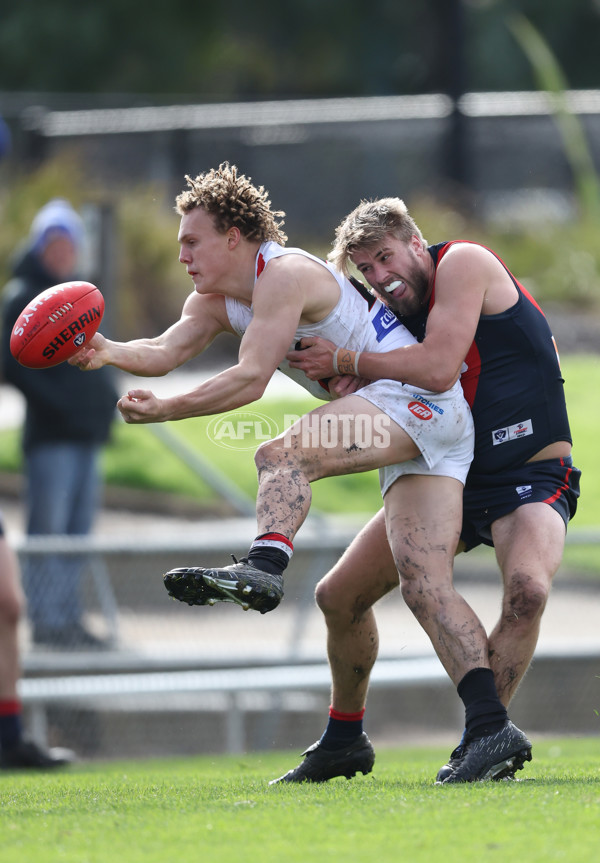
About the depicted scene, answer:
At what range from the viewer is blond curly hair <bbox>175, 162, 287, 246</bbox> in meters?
4.95

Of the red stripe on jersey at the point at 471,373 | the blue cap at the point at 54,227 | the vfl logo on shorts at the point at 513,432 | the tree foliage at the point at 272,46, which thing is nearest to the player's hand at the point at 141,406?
the red stripe on jersey at the point at 471,373

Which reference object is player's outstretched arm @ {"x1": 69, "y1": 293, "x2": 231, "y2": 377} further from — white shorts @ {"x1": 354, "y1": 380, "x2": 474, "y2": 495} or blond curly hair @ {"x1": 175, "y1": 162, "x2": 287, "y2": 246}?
white shorts @ {"x1": 354, "y1": 380, "x2": 474, "y2": 495}

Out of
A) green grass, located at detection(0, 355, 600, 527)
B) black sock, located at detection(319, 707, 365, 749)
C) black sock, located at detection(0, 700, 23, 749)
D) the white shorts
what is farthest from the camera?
green grass, located at detection(0, 355, 600, 527)

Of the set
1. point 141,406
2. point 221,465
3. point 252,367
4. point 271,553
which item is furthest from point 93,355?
point 221,465

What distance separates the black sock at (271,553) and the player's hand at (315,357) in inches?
26.9

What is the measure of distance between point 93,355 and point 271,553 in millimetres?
1045

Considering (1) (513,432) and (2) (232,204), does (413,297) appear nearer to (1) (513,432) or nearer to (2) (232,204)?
(1) (513,432)

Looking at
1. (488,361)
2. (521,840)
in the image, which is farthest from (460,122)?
(521,840)

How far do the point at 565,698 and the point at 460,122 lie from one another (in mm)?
9805

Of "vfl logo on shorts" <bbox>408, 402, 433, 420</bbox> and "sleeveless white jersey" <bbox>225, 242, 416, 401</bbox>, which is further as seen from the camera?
"sleeveless white jersey" <bbox>225, 242, 416, 401</bbox>

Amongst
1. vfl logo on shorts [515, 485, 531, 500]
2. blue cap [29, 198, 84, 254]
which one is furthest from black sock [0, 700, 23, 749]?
blue cap [29, 198, 84, 254]

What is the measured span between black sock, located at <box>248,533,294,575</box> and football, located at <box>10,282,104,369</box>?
0.97 metres

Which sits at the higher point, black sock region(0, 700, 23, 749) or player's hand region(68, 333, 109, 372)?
player's hand region(68, 333, 109, 372)

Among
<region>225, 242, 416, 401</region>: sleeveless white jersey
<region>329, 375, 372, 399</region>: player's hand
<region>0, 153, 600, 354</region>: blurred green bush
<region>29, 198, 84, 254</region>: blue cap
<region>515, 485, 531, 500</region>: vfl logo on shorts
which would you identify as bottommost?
<region>515, 485, 531, 500</region>: vfl logo on shorts
